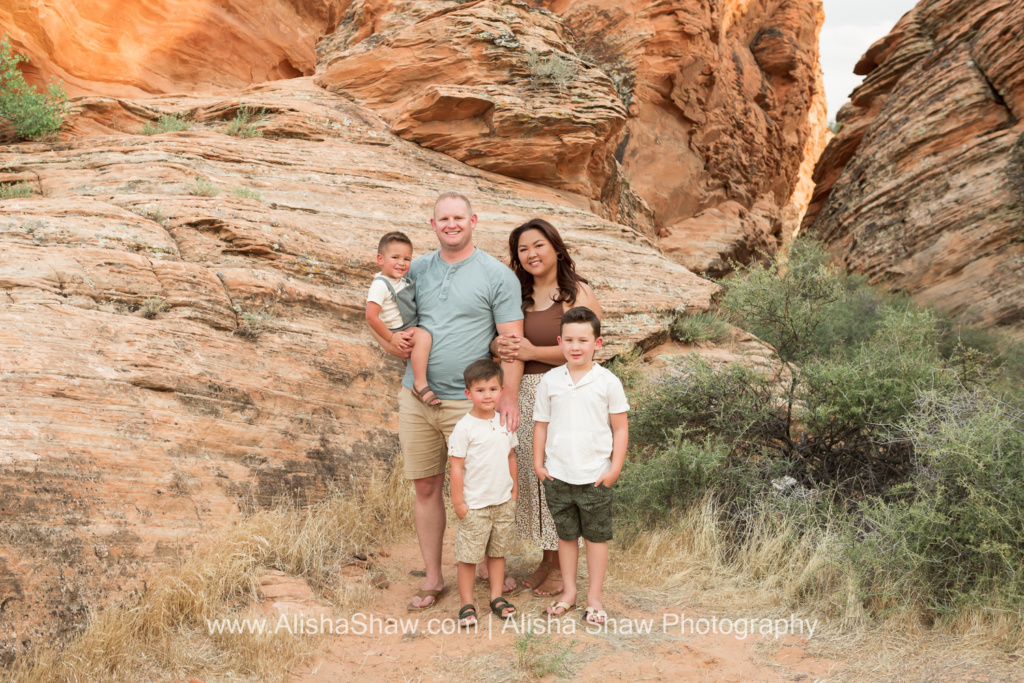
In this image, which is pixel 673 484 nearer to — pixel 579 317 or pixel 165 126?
pixel 579 317

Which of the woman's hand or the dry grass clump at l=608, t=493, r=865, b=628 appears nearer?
the woman's hand

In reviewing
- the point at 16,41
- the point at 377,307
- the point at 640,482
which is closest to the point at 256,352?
the point at 377,307

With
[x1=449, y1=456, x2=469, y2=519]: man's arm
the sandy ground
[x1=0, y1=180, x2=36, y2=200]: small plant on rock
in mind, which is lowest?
the sandy ground

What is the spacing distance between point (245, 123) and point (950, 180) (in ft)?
47.4

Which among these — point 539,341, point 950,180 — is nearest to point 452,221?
point 539,341

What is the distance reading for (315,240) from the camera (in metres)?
6.56

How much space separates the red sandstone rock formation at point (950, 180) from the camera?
43.8ft

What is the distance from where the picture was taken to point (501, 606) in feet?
13.0

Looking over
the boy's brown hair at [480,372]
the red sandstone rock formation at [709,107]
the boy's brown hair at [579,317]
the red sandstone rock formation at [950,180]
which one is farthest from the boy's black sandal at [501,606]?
the red sandstone rock formation at [709,107]

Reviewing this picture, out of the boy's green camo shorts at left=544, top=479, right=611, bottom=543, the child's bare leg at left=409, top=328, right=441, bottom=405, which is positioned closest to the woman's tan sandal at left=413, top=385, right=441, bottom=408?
the child's bare leg at left=409, top=328, right=441, bottom=405

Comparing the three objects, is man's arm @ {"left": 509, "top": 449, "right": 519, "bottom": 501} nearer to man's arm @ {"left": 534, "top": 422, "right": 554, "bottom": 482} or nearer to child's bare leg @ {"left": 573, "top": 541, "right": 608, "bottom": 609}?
man's arm @ {"left": 534, "top": 422, "right": 554, "bottom": 482}

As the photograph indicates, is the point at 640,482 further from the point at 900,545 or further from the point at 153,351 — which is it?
the point at 153,351

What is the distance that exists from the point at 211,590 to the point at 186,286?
8.14 feet

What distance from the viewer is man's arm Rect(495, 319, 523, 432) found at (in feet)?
13.0
